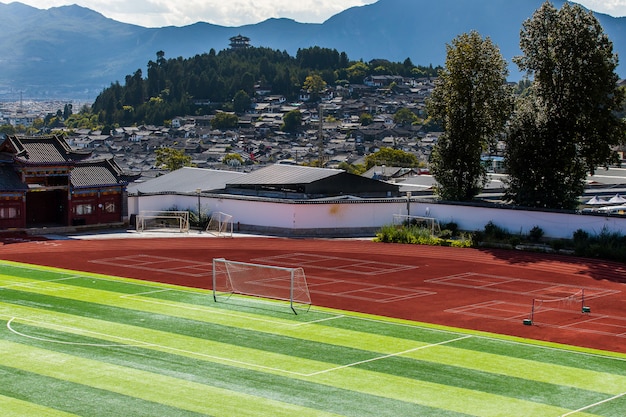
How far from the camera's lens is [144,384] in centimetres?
2358

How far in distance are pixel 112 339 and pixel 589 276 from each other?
22.7m

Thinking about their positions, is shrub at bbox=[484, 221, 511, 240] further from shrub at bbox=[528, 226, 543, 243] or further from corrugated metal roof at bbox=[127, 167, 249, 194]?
corrugated metal roof at bbox=[127, 167, 249, 194]

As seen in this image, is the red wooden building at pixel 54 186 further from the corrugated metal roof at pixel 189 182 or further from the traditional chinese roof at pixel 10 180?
the corrugated metal roof at pixel 189 182

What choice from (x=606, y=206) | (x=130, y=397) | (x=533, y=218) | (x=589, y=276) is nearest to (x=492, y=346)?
(x=130, y=397)

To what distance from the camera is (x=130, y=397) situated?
22.5 meters

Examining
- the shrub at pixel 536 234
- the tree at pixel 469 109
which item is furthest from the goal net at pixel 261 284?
the tree at pixel 469 109

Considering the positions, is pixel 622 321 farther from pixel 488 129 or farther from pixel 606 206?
pixel 606 206

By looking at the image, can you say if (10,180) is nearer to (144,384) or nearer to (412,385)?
(144,384)

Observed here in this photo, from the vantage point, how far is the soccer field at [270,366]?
22.0 meters

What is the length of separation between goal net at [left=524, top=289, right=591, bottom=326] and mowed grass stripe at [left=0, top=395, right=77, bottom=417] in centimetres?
1639

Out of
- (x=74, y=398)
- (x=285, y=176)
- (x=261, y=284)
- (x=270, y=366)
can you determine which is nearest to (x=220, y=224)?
(x=285, y=176)

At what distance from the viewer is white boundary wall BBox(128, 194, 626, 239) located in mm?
53625

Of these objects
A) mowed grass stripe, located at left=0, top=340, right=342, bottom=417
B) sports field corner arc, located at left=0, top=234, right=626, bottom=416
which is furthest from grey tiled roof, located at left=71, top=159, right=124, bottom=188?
mowed grass stripe, located at left=0, top=340, right=342, bottom=417

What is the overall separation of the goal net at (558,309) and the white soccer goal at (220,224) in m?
25.1
